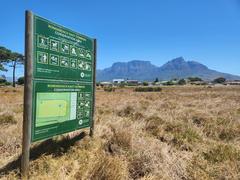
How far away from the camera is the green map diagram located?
4.94m

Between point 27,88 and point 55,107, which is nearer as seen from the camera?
point 27,88

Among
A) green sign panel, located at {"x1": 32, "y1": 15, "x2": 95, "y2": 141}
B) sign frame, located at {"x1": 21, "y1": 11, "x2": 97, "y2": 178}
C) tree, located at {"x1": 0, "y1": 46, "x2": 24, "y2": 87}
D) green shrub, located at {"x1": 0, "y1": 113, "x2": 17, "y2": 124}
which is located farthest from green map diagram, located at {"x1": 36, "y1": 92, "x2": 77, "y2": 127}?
tree, located at {"x1": 0, "y1": 46, "x2": 24, "y2": 87}

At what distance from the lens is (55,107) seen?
536cm

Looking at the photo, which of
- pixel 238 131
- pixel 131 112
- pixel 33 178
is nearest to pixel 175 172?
pixel 33 178

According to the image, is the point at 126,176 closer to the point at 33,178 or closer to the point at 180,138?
the point at 33,178

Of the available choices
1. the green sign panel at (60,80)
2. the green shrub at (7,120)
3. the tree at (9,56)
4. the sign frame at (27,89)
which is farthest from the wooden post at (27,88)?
the tree at (9,56)

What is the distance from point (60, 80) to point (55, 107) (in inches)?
20.3

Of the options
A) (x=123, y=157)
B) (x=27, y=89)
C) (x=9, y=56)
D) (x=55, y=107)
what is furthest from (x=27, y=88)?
(x=9, y=56)

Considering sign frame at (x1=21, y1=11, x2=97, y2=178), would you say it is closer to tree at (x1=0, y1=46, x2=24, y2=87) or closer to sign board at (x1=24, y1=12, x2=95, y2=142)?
sign board at (x1=24, y1=12, x2=95, y2=142)

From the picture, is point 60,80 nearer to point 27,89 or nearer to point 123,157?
point 27,89

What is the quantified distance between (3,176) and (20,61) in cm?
6768

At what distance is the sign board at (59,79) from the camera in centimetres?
484

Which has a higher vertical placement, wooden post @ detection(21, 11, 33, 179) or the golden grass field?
wooden post @ detection(21, 11, 33, 179)

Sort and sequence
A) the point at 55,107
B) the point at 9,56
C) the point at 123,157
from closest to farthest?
the point at 55,107
the point at 123,157
the point at 9,56
